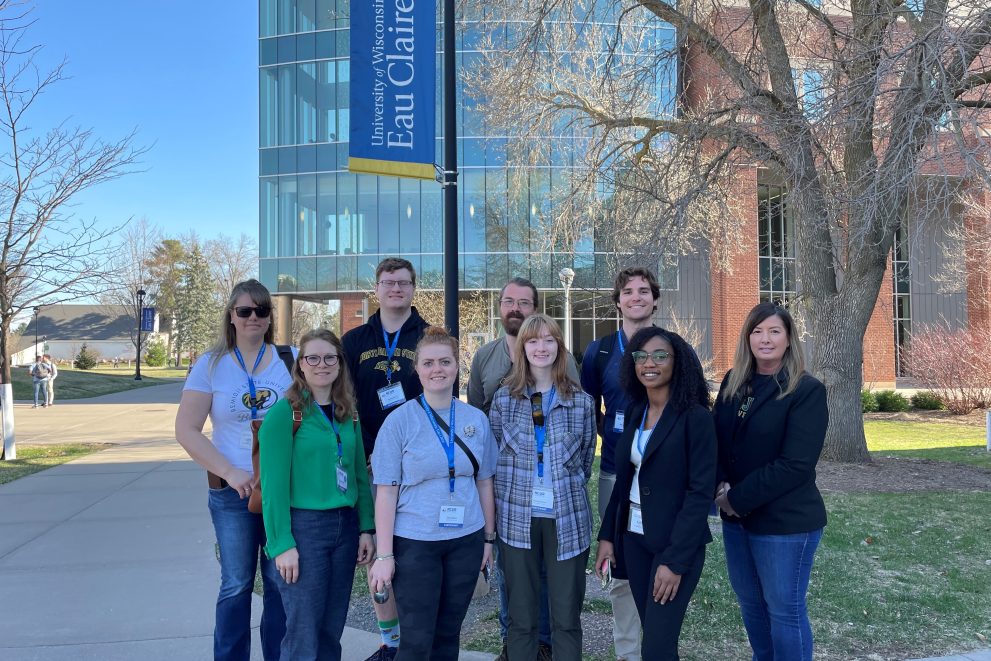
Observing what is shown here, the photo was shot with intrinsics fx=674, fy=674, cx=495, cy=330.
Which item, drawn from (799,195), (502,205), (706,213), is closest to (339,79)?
(502,205)

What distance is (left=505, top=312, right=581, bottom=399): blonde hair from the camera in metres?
3.34

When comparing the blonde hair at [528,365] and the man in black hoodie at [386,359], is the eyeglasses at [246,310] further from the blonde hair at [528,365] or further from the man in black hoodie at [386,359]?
the blonde hair at [528,365]

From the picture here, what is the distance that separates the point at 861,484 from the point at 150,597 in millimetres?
8311

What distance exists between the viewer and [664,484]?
292cm

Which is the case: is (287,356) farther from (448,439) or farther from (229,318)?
(448,439)

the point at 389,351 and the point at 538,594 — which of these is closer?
the point at 538,594

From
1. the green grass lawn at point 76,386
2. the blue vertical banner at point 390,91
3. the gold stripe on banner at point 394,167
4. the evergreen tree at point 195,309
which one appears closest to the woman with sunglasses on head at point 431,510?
the gold stripe on banner at point 394,167

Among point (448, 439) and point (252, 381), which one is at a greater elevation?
point (252, 381)

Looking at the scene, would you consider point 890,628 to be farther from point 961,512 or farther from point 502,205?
point 502,205

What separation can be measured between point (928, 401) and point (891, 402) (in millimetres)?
977

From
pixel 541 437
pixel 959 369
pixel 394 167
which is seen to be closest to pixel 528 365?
pixel 541 437

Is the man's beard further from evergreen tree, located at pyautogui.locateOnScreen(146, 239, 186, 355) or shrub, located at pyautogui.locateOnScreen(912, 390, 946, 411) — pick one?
evergreen tree, located at pyautogui.locateOnScreen(146, 239, 186, 355)

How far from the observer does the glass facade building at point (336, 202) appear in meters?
27.6

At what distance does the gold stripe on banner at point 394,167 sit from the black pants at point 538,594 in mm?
2914
